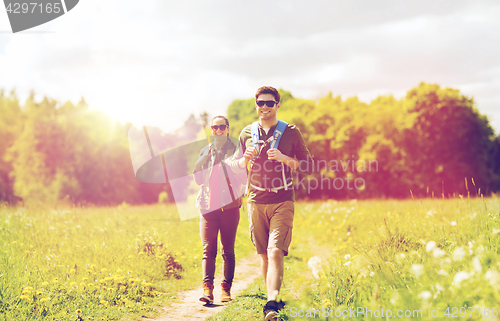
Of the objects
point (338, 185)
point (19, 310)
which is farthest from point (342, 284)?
point (338, 185)

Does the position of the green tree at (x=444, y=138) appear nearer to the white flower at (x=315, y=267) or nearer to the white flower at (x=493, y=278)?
the white flower at (x=315, y=267)

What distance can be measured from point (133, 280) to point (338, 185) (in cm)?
2283

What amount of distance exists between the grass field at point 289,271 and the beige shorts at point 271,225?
483 mm

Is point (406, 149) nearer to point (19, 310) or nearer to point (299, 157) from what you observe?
point (299, 157)

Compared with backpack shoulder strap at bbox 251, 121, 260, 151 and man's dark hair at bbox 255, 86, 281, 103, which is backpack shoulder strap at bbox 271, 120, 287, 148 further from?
man's dark hair at bbox 255, 86, 281, 103

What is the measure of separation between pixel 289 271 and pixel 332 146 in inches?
882

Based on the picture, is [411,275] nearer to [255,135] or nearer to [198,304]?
[255,135]

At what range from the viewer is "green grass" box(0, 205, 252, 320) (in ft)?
13.4

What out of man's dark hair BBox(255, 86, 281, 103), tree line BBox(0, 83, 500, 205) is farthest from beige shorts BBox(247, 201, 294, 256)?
tree line BBox(0, 83, 500, 205)

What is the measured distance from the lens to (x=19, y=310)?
3.75 metres

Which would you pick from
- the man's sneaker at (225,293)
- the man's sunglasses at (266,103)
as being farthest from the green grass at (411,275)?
the man's sunglasses at (266,103)

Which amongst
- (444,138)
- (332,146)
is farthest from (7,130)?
(444,138)

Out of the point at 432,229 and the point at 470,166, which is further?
the point at 470,166

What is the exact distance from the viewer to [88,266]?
17.4 ft
